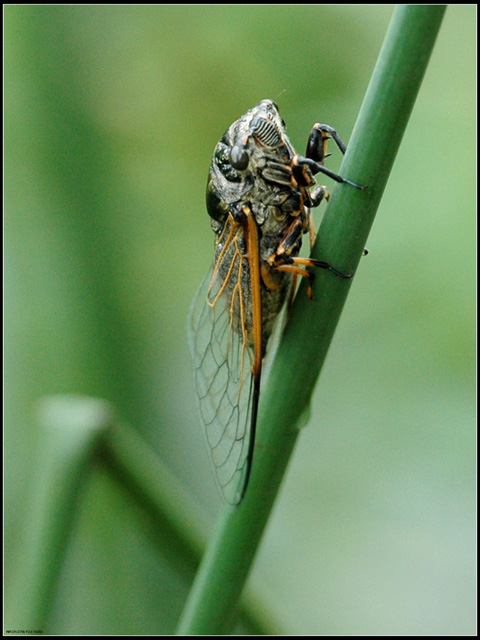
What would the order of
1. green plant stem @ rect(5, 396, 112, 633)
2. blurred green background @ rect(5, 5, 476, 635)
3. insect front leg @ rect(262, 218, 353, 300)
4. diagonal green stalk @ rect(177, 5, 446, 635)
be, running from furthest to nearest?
blurred green background @ rect(5, 5, 476, 635) < insect front leg @ rect(262, 218, 353, 300) < green plant stem @ rect(5, 396, 112, 633) < diagonal green stalk @ rect(177, 5, 446, 635)

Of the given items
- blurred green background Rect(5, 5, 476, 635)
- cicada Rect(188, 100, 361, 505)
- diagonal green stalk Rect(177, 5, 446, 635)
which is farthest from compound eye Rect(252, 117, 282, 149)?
blurred green background Rect(5, 5, 476, 635)

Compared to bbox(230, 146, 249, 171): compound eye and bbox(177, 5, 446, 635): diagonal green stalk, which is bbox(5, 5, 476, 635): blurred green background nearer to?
bbox(230, 146, 249, 171): compound eye

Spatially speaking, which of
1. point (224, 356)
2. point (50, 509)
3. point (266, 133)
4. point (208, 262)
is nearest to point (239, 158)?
point (266, 133)

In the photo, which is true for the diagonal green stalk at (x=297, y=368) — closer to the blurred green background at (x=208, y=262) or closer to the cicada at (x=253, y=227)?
the cicada at (x=253, y=227)

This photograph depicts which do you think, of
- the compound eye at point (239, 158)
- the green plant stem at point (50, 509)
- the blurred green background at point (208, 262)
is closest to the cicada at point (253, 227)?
the compound eye at point (239, 158)

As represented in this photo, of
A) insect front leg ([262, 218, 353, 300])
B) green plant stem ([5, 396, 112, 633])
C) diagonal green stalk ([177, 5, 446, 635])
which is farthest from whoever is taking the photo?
insect front leg ([262, 218, 353, 300])

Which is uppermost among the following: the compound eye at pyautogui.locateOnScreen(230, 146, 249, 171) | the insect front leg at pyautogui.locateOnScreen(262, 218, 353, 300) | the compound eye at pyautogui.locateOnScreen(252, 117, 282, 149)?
the compound eye at pyautogui.locateOnScreen(252, 117, 282, 149)

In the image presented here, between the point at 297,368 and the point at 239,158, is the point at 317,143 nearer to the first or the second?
the point at 239,158
